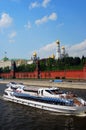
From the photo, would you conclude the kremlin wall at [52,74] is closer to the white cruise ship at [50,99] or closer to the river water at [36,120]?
the white cruise ship at [50,99]

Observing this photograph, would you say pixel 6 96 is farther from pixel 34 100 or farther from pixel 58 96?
pixel 58 96

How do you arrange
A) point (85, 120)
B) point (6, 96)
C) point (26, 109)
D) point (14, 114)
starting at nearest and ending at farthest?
point (85, 120) < point (14, 114) < point (26, 109) < point (6, 96)

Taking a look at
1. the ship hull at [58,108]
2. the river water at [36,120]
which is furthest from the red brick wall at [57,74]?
the river water at [36,120]

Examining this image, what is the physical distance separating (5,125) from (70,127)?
5.59 meters

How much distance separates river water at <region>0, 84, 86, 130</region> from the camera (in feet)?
80.2

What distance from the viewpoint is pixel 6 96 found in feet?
132

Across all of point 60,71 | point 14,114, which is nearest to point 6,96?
point 14,114

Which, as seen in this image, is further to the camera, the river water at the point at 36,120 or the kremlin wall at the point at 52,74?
the kremlin wall at the point at 52,74

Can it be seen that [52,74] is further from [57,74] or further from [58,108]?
[58,108]

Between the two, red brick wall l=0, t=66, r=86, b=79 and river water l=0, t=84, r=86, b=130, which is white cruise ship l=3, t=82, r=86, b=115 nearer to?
river water l=0, t=84, r=86, b=130

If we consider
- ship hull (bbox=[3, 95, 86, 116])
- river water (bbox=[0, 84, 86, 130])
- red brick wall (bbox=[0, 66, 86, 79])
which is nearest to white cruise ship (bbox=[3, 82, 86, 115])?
ship hull (bbox=[3, 95, 86, 116])

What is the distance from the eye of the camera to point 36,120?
2694cm

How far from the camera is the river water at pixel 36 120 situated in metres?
24.4

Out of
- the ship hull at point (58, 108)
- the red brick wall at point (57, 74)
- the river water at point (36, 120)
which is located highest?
the red brick wall at point (57, 74)
